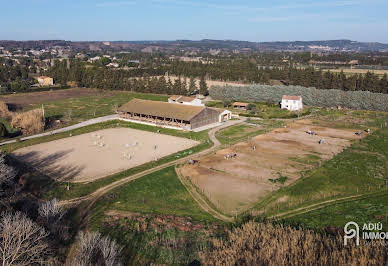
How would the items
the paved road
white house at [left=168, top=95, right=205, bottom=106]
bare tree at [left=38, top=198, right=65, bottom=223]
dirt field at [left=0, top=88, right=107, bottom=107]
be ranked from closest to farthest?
1. bare tree at [left=38, top=198, right=65, bottom=223]
2. the paved road
3. white house at [left=168, top=95, right=205, bottom=106]
4. dirt field at [left=0, top=88, right=107, bottom=107]

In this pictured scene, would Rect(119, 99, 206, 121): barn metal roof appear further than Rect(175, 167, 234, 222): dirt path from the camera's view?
Yes

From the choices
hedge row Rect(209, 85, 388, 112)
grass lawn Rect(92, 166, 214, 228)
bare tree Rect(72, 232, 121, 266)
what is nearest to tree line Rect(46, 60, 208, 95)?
hedge row Rect(209, 85, 388, 112)

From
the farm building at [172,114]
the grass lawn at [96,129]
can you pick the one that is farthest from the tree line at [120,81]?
the grass lawn at [96,129]

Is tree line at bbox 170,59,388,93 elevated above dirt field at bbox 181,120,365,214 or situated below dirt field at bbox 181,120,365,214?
above

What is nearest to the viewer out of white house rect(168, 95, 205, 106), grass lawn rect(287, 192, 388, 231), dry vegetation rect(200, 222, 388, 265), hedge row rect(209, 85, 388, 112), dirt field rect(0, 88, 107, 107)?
dry vegetation rect(200, 222, 388, 265)

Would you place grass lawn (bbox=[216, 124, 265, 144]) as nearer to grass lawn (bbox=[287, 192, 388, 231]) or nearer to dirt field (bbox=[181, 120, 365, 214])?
dirt field (bbox=[181, 120, 365, 214])
